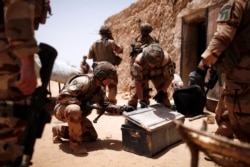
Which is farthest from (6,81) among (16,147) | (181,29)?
(181,29)

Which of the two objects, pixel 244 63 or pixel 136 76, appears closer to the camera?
pixel 244 63

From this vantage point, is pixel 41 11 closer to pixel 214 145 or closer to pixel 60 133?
pixel 214 145

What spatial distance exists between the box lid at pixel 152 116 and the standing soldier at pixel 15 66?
1624 millimetres

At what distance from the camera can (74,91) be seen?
143 inches

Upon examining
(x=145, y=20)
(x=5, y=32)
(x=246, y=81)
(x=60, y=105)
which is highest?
(x=145, y=20)

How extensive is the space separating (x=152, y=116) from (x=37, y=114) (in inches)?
76.2

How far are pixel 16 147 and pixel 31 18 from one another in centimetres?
87

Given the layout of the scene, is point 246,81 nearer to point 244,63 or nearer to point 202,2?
point 244,63

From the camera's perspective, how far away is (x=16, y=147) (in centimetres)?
190

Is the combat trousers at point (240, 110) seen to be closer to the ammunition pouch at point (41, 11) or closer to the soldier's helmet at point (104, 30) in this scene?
the ammunition pouch at point (41, 11)

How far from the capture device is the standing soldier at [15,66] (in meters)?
1.77

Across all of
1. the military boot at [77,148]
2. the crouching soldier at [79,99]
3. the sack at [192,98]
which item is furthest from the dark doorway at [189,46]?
A: the military boot at [77,148]

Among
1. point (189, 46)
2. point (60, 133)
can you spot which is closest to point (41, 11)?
point (60, 133)

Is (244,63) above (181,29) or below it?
below
